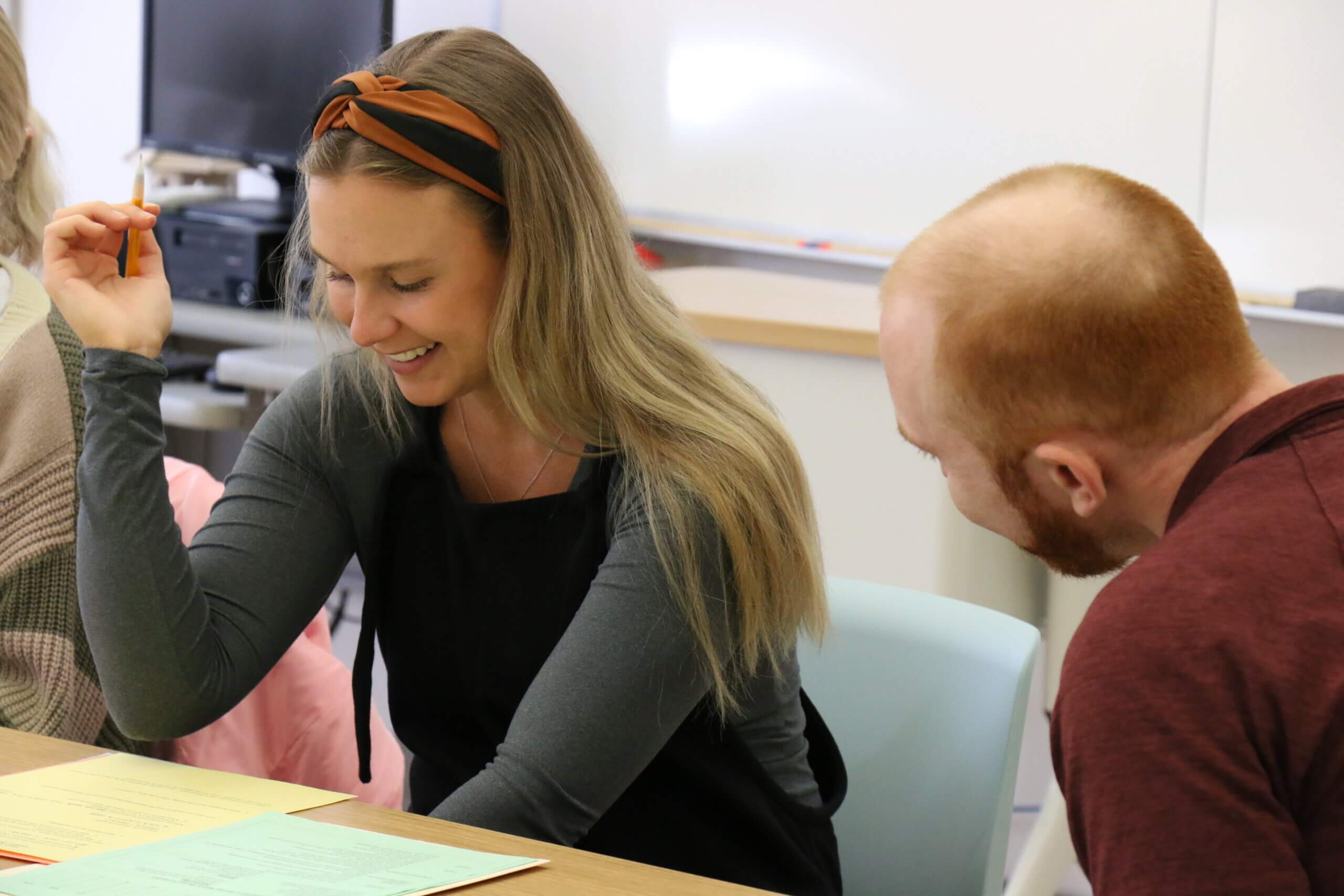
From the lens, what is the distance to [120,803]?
0.91m

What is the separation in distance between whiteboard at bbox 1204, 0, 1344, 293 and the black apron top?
1739mm

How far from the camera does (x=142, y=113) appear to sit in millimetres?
3332

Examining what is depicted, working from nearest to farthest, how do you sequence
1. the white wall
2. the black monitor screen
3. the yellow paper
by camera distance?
the yellow paper
the black monitor screen
the white wall

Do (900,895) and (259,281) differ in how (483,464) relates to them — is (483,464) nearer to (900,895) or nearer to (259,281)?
(900,895)

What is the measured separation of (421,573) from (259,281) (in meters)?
2.13

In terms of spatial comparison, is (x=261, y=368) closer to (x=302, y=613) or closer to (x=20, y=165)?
(x=20, y=165)

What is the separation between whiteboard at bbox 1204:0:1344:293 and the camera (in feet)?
7.89

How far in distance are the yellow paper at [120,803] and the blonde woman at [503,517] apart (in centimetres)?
14

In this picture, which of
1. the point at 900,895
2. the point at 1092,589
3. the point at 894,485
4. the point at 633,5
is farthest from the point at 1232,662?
the point at 633,5

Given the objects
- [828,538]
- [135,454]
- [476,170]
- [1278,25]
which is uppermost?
[1278,25]

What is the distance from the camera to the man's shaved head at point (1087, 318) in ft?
2.30

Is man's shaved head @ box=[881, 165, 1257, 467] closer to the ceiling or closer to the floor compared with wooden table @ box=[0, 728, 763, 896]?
closer to the ceiling

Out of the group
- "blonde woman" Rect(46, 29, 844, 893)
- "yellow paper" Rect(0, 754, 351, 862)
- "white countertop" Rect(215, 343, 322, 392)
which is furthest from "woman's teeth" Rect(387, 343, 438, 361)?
"white countertop" Rect(215, 343, 322, 392)

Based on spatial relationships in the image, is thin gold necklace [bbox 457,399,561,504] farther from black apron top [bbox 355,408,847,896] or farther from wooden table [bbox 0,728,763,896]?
wooden table [bbox 0,728,763,896]
